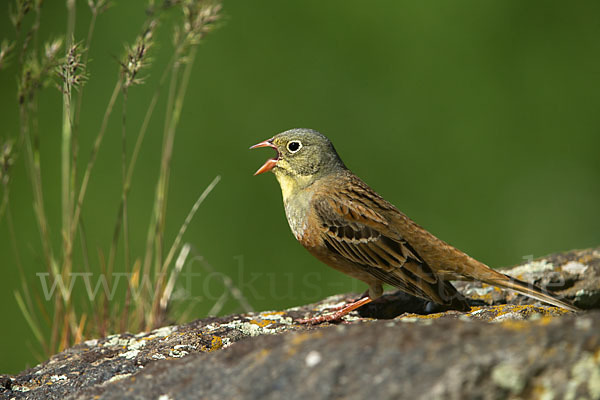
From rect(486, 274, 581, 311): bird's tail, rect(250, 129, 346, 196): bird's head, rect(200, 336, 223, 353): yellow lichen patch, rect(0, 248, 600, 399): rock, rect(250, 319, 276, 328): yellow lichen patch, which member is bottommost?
rect(486, 274, 581, 311): bird's tail

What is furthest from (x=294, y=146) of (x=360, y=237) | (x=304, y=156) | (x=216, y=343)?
(x=216, y=343)

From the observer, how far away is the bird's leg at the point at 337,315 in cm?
488

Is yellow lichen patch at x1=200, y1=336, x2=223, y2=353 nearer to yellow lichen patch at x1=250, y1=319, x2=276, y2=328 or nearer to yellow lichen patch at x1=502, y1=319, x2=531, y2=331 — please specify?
yellow lichen patch at x1=250, y1=319, x2=276, y2=328

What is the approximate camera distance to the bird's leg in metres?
4.88

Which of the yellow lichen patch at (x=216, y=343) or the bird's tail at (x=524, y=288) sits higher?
the yellow lichen patch at (x=216, y=343)

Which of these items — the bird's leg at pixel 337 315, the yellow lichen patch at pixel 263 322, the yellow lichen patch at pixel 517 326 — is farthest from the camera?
the bird's leg at pixel 337 315

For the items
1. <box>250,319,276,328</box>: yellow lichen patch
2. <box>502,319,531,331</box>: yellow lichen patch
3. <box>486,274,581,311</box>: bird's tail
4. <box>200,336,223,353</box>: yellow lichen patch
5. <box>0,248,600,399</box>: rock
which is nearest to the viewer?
<box>0,248,600,399</box>: rock

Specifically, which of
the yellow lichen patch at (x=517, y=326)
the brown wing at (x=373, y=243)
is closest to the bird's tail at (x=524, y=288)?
the brown wing at (x=373, y=243)

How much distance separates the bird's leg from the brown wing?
0.91 feet

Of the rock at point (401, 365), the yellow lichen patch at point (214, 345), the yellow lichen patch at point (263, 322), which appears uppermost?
the rock at point (401, 365)

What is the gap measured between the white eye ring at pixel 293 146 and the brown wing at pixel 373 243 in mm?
504

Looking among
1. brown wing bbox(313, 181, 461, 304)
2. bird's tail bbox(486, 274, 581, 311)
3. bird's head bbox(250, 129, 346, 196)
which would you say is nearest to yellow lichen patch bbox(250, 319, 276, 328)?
brown wing bbox(313, 181, 461, 304)

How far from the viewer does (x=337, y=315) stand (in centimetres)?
499

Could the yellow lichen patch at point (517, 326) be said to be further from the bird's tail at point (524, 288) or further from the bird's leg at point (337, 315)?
the bird's leg at point (337, 315)
